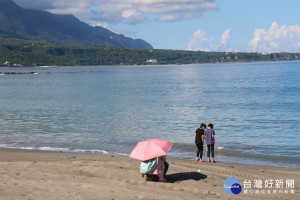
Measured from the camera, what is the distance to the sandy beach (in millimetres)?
10953

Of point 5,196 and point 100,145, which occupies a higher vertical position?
point 5,196

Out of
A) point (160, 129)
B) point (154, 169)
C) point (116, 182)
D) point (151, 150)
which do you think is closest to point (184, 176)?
point (154, 169)

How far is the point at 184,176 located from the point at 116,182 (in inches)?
100

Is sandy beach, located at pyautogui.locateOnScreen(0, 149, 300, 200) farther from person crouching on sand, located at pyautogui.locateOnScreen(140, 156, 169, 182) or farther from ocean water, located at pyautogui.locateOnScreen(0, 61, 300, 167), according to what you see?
ocean water, located at pyautogui.locateOnScreen(0, 61, 300, 167)

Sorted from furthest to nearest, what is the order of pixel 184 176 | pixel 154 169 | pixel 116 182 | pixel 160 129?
pixel 160 129 → pixel 184 176 → pixel 154 169 → pixel 116 182

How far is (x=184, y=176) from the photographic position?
45.5 ft

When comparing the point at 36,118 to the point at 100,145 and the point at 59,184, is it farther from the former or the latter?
the point at 59,184

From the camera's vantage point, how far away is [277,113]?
135ft

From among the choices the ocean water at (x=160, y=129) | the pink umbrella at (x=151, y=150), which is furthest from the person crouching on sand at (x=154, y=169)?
the ocean water at (x=160, y=129)

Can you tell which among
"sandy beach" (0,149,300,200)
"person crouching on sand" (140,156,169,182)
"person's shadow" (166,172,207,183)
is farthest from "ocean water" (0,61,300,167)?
"person crouching on sand" (140,156,169,182)

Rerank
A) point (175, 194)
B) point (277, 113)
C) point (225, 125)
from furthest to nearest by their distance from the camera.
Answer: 1. point (277, 113)
2. point (225, 125)
3. point (175, 194)

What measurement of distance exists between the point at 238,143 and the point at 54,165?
1333 centimetres

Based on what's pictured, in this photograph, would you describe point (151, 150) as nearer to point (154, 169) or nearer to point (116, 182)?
point (154, 169)

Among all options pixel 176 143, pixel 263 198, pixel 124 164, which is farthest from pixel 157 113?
pixel 263 198
